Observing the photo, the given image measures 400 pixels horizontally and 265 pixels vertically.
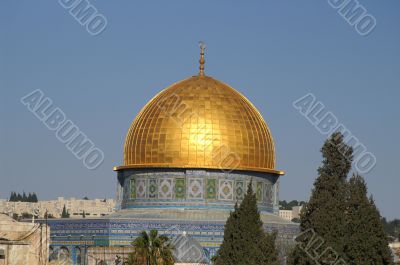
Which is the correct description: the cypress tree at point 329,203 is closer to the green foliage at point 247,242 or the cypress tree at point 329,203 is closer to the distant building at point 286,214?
the green foliage at point 247,242

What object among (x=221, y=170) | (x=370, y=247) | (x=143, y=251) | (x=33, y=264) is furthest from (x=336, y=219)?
(x=221, y=170)

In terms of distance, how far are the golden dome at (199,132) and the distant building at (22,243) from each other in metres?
12.9

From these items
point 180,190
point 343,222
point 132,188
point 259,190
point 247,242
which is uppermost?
point 132,188

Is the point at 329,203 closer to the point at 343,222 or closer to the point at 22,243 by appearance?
the point at 343,222

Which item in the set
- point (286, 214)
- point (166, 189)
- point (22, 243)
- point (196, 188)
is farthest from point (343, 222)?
point (286, 214)

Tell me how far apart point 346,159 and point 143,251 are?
7.86 meters

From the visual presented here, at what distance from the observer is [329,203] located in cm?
4062

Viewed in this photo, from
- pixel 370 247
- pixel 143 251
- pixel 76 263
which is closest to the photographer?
pixel 370 247

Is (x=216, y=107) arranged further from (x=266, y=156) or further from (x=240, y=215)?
(x=240, y=215)

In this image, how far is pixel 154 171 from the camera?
6216 cm

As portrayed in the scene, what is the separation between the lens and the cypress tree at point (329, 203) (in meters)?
40.1

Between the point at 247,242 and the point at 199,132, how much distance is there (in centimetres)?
2068

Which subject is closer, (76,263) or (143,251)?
(143,251)

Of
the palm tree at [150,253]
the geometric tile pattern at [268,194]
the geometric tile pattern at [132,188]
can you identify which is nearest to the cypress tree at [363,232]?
the palm tree at [150,253]
